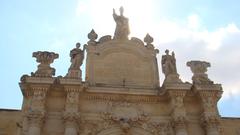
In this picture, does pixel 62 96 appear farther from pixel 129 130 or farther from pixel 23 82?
pixel 129 130

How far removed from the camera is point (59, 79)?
15.5 metres

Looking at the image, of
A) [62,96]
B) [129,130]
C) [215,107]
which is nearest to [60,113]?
[62,96]

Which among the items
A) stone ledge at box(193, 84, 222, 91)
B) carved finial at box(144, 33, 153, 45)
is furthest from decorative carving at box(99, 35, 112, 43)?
stone ledge at box(193, 84, 222, 91)

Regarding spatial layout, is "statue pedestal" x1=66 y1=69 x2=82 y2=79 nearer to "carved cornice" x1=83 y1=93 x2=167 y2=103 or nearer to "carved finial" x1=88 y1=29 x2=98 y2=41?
"carved cornice" x1=83 y1=93 x2=167 y2=103

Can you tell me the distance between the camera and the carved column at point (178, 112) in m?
15.1

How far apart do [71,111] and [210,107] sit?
5845 millimetres

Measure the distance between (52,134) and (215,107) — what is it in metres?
6.93

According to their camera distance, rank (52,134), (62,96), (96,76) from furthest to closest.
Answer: (96,76) → (62,96) → (52,134)

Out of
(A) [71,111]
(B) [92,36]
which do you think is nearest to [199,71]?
(B) [92,36]

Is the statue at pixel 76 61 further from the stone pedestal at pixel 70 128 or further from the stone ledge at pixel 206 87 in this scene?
the stone ledge at pixel 206 87

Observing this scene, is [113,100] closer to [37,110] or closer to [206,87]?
[37,110]

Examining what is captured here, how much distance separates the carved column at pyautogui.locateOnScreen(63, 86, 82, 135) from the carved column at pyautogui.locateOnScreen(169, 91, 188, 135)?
3.98 meters

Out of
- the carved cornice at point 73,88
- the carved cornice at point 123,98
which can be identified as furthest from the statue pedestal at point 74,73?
the carved cornice at point 123,98

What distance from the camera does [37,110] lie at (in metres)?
14.8
